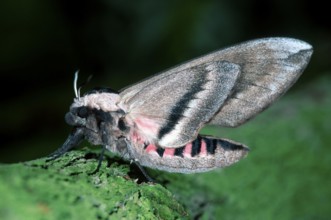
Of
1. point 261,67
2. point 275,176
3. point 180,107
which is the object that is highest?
point 261,67

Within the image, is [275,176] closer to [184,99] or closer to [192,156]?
[192,156]

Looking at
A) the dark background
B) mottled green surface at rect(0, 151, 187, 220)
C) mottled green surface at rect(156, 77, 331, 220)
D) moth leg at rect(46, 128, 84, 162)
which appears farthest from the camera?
the dark background

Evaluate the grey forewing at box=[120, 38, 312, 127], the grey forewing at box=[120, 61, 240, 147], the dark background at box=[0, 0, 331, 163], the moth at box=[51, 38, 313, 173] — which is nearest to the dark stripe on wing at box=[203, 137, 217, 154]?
the moth at box=[51, 38, 313, 173]

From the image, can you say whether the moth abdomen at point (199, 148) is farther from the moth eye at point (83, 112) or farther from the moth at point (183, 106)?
the moth eye at point (83, 112)

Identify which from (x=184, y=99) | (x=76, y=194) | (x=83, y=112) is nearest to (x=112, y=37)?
(x=83, y=112)

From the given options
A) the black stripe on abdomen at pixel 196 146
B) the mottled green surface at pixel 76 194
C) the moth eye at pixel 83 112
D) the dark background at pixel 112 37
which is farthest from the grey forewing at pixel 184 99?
the dark background at pixel 112 37

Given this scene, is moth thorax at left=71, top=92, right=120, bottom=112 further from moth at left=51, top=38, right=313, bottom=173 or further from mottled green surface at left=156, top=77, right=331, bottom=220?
mottled green surface at left=156, top=77, right=331, bottom=220
